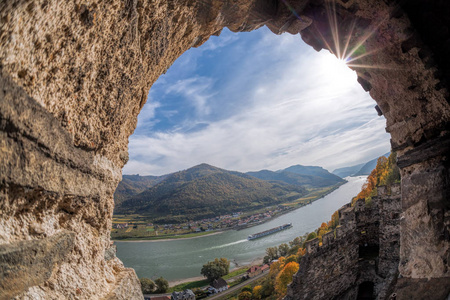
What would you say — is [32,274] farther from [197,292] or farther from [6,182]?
[197,292]

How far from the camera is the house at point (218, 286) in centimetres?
3150

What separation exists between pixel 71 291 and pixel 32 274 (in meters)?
0.34

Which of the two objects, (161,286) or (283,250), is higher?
(283,250)

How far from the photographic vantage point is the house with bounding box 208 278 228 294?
103 feet

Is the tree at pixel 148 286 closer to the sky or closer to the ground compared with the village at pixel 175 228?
closer to the sky

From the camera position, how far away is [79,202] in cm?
128

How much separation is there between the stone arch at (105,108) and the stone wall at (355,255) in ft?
13.2

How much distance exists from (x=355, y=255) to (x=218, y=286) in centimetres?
2976

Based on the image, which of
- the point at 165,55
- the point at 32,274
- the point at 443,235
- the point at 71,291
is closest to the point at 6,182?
the point at 32,274

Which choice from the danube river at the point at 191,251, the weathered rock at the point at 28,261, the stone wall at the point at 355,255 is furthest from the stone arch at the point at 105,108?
the danube river at the point at 191,251

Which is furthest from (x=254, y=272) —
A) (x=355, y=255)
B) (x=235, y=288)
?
(x=355, y=255)

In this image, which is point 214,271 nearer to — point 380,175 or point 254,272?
point 254,272

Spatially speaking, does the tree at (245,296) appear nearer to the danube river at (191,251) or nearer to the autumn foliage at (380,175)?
the danube river at (191,251)

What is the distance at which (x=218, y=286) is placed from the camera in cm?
3209
